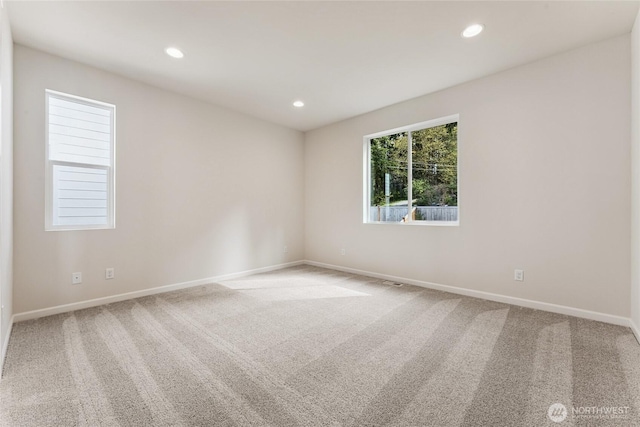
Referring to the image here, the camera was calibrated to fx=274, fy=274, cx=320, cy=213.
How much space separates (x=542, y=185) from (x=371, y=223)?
7.39 ft

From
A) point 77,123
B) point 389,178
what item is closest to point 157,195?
point 77,123

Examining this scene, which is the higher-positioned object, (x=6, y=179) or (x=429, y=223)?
(x=6, y=179)

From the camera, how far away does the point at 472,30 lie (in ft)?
8.00

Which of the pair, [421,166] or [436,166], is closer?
[436,166]

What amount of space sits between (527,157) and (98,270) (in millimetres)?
4931

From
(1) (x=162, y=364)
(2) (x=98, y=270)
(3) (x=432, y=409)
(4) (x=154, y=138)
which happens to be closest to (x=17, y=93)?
(4) (x=154, y=138)

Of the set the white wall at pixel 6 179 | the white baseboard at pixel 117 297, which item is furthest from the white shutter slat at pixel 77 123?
the white baseboard at pixel 117 297

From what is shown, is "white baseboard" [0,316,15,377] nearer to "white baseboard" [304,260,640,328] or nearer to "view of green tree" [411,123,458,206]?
"white baseboard" [304,260,640,328]

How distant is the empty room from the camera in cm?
167

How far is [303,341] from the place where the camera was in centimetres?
228

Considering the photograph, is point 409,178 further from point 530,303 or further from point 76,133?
point 76,133

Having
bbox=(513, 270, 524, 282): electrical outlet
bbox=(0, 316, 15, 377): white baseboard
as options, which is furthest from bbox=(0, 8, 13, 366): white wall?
bbox=(513, 270, 524, 282): electrical outlet

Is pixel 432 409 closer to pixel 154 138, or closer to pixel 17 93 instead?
pixel 154 138

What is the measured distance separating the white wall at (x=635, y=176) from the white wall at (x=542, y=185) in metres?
0.07
